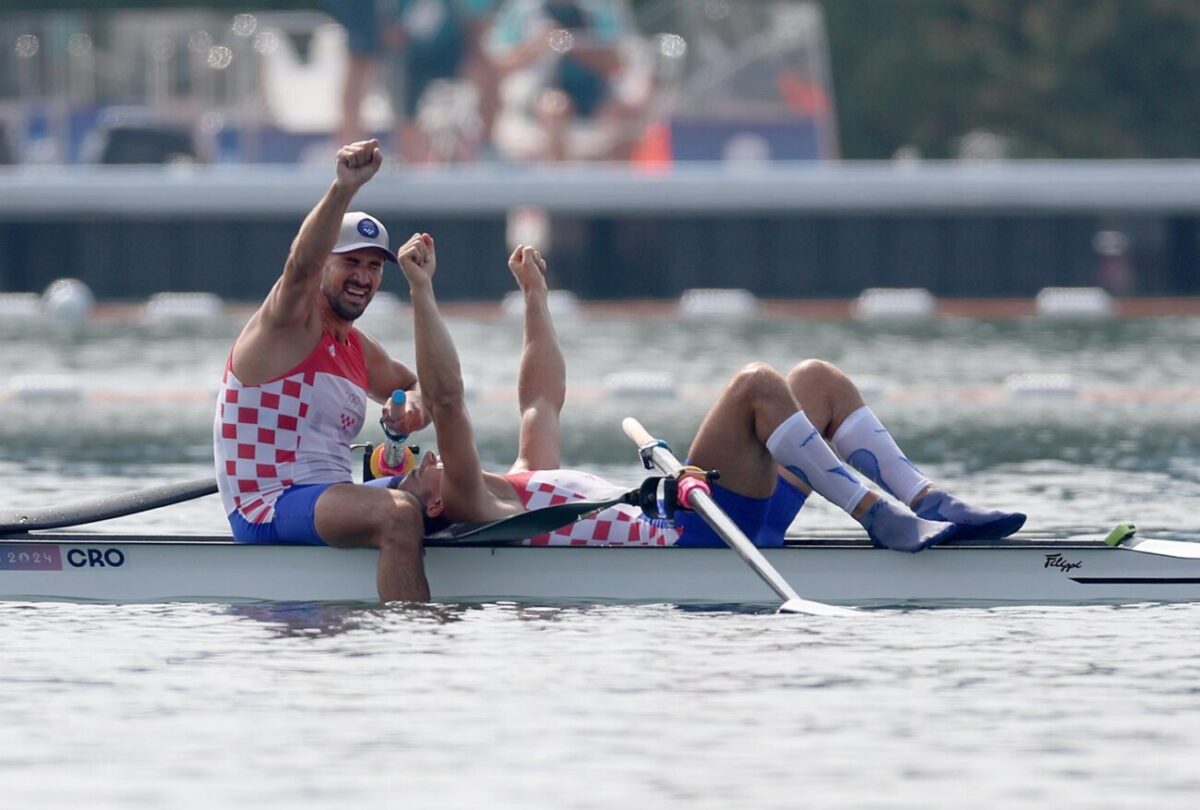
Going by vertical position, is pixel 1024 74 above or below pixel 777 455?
above

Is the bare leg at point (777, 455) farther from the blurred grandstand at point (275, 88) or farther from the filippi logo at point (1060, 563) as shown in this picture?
the blurred grandstand at point (275, 88)

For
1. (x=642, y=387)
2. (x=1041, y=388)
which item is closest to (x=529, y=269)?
(x=642, y=387)

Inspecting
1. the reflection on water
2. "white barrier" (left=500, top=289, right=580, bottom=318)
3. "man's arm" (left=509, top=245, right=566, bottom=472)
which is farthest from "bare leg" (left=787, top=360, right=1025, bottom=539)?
"white barrier" (left=500, top=289, right=580, bottom=318)

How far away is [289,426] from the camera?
998 centimetres

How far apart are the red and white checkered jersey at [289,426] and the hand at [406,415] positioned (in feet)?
0.51

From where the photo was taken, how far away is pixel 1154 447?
17.5 m

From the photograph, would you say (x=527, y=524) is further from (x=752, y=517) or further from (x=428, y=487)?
(x=752, y=517)

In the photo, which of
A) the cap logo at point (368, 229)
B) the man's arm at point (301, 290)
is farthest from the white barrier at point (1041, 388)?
the man's arm at point (301, 290)

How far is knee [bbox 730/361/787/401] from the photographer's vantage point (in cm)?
997

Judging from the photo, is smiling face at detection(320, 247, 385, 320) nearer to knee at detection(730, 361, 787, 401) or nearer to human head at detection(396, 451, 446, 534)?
human head at detection(396, 451, 446, 534)

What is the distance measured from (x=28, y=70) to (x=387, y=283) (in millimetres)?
6203

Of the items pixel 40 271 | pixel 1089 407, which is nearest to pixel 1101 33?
pixel 40 271

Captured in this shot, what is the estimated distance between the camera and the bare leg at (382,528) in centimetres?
991

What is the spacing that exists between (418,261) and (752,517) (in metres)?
1.66
